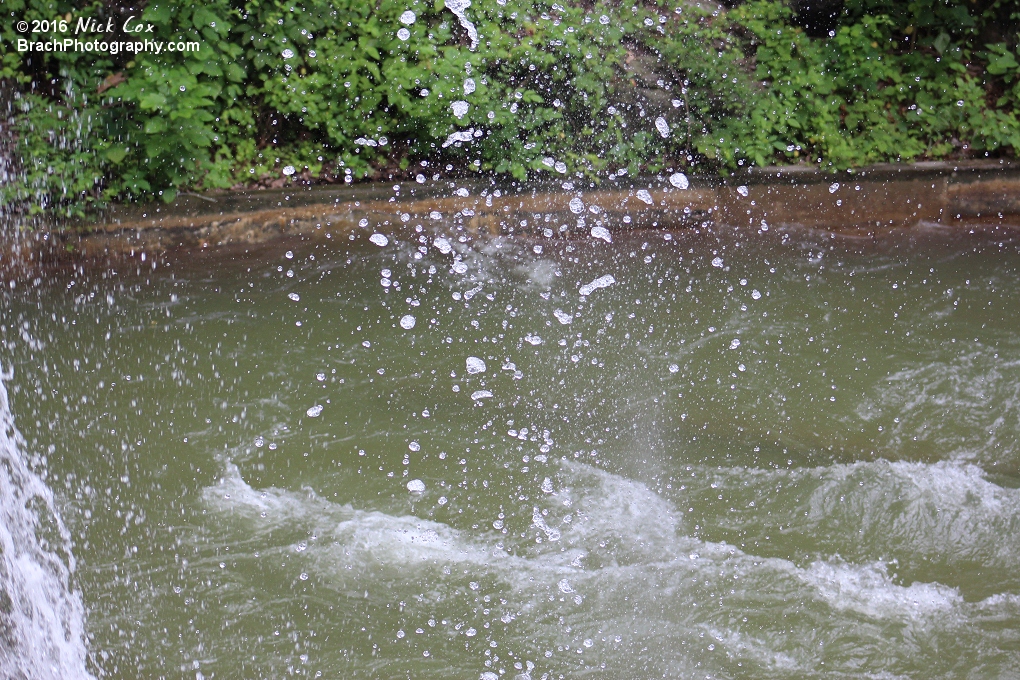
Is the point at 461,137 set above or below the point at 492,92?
below

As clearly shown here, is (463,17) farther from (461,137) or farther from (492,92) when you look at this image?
(461,137)

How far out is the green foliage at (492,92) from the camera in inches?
234

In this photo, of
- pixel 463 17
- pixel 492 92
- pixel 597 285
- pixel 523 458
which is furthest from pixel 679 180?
pixel 523 458

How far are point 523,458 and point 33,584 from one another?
2059mm

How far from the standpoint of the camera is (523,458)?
444 cm

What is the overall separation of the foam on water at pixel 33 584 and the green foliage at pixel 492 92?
7.23 feet

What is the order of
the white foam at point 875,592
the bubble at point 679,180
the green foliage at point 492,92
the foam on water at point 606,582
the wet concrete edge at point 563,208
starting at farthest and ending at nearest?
the bubble at point 679,180, the green foliage at point 492,92, the wet concrete edge at point 563,208, the white foam at point 875,592, the foam on water at point 606,582

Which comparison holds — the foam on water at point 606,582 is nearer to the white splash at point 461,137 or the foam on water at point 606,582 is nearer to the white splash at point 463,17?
the white splash at point 461,137

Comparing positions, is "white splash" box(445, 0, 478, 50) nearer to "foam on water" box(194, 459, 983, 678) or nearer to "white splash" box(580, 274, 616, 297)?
"white splash" box(580, 274, 616, 297)

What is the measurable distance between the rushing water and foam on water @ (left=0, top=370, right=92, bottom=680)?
0.7 inches

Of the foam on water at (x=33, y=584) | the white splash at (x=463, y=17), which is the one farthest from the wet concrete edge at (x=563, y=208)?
the foam on water at (x=33, y=584)

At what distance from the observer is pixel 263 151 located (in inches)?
253

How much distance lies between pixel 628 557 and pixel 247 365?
228 centimetres

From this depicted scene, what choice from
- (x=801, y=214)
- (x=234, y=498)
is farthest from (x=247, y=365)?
(x=801, y=214)
